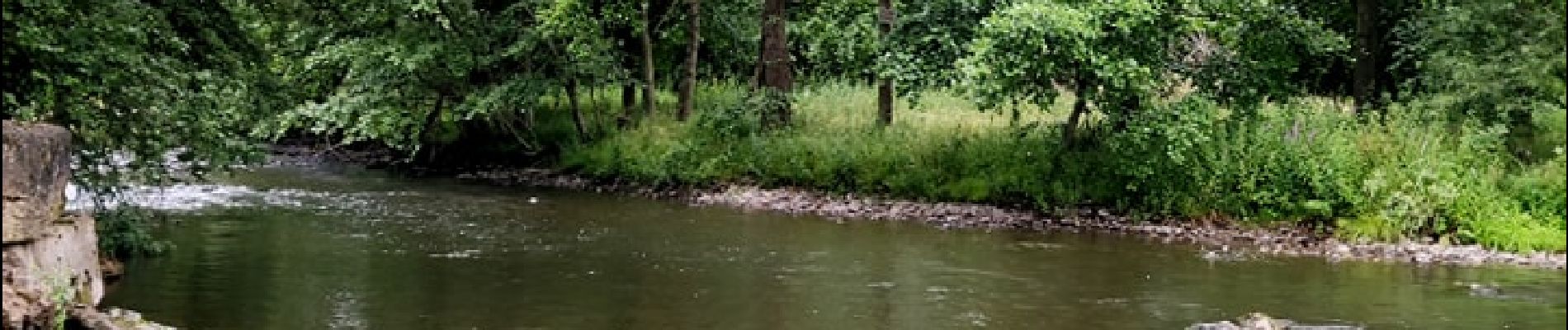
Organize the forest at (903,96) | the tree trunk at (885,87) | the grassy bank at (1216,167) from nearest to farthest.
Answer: the forest at (903,96) < the grassy bank at (1216,167) < the tree trunk at (885,87)

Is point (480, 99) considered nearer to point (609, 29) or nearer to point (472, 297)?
point (609, 29)

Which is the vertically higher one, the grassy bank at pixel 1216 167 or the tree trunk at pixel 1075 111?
the tree trunk at pixel 1075 111

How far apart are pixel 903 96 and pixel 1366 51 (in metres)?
8.26

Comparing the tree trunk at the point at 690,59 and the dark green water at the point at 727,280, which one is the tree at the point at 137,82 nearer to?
the dark green water at the point at 727,280

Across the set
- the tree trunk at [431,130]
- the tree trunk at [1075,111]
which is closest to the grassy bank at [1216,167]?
the tree trunk at [1075,111]

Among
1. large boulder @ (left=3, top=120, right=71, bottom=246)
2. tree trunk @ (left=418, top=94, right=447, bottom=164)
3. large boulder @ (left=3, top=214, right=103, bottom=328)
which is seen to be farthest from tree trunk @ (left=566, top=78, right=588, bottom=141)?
large boulder @ (left=3, top=120, right=71, bottom=246)

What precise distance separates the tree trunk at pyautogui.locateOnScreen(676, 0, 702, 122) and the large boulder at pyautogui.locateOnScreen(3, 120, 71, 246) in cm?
1994

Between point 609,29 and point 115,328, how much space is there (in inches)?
823

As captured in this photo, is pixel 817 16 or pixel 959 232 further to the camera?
pixel 817 16

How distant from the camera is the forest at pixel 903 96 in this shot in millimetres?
15203

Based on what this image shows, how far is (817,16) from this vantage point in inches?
1192

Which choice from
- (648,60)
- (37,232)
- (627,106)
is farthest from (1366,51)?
(37,232)

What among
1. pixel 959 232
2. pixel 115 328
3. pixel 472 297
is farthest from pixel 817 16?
pixel 115 328

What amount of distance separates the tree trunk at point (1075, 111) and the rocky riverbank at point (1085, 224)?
5.01 ft
